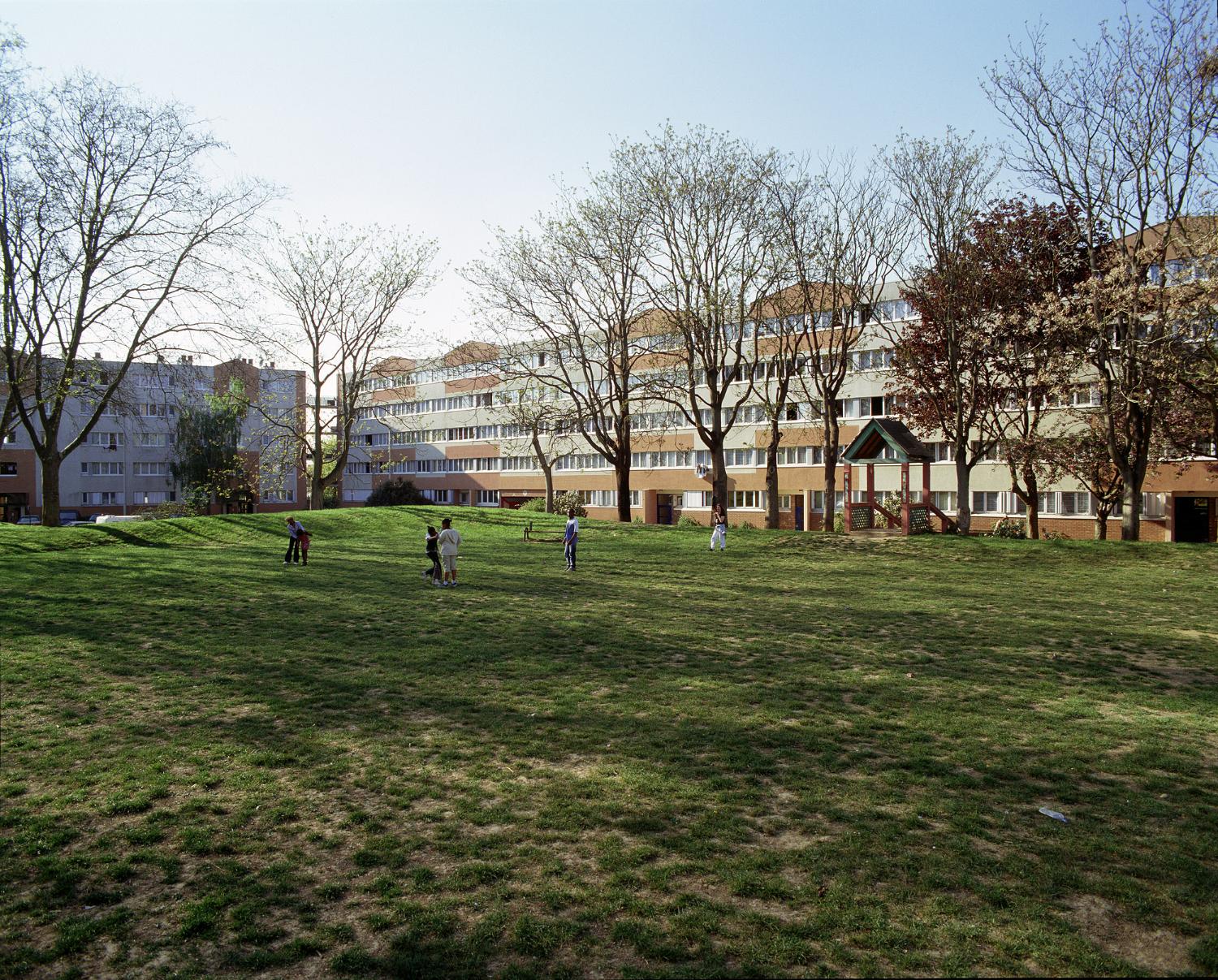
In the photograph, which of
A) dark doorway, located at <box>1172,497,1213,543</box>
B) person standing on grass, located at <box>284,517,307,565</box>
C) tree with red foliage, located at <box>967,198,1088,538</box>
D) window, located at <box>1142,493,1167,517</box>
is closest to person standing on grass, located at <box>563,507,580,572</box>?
person standing on grass, located at <box>284,517,307,565</box>

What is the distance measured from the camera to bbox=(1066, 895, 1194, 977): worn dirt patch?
4930 millimetres

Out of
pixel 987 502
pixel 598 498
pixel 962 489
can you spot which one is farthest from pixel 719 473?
pixel 598 498

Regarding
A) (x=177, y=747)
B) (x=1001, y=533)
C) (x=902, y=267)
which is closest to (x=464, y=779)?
(x=177, y=747)

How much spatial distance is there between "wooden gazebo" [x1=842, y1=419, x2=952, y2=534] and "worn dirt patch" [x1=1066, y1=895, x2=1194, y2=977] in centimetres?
2958

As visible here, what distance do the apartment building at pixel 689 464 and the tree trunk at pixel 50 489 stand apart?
53.3ft

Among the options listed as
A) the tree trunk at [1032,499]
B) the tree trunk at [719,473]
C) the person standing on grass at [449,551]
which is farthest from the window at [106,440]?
the tree trunk at [1032,499]

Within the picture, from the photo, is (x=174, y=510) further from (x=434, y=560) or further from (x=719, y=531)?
(x=434, y=560)

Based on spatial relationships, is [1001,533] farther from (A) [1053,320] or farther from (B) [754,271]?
(B) [754,271]

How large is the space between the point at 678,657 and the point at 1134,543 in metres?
22.8

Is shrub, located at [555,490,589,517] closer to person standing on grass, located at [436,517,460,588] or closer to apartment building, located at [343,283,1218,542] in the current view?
apartment building, located at [343,283,1218,542]

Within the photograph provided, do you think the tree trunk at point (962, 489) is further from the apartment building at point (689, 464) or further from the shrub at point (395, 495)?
the shrub at point (395, 495)

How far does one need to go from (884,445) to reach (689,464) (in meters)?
31.9

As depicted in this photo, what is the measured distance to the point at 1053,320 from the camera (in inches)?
1248

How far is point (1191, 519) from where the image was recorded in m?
46.8
